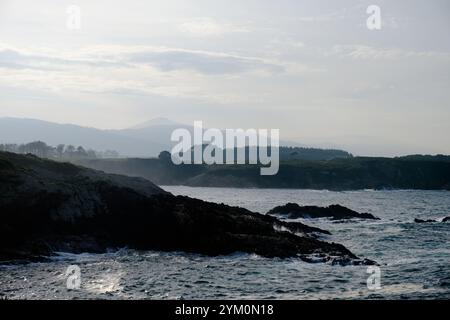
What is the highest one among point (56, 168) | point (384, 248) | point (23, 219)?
point (56, 168)

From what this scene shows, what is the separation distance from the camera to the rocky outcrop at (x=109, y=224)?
46031 mm

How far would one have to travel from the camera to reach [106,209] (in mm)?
52938

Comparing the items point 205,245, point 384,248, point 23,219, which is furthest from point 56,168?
point 384,248

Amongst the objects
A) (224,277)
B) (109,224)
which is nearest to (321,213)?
(109,224)

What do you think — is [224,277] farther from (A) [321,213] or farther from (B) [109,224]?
(A) [321,213]

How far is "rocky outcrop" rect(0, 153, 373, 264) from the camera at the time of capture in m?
46.0

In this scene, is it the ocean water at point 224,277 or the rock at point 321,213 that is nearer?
the ocean water at point 224,277

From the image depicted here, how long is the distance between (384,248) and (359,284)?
1976 cm

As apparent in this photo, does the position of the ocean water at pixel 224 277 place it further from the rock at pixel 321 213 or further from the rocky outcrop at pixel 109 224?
the rock at pixel 321 213

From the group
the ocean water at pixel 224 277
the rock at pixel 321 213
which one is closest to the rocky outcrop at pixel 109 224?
the ocean water at pixel 224 277

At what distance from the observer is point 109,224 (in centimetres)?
5144

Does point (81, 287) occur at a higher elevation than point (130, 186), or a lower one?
lower

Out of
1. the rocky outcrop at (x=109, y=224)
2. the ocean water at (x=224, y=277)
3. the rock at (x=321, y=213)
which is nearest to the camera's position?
the ocean water at (x=224, y=277)
